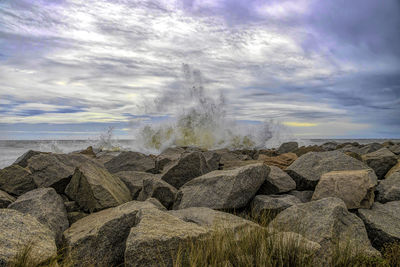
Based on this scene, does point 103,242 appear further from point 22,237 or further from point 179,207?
point 179,207

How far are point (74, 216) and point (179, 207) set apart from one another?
1.50m

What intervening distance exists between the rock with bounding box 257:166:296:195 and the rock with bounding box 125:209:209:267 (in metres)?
2.37

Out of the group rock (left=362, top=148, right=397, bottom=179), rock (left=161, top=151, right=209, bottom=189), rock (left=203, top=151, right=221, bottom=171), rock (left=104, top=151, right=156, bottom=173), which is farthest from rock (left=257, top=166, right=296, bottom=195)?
rock (left=104, top=151, right=156, bottom=173)

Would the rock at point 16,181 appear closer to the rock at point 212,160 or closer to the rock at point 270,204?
the rock at point 212,160

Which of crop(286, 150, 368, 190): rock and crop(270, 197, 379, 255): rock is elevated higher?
crop(286, 150, 368, 190): rock

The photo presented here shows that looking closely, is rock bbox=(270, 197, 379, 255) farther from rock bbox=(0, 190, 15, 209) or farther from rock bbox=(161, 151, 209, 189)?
rock bbox=(0, 190, 15, 209)

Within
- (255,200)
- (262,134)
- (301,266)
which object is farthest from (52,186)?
(262,134)

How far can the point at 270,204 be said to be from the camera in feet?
15.7

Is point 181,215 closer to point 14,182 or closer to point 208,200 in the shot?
point 208,200

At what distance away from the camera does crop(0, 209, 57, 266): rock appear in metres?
3.01

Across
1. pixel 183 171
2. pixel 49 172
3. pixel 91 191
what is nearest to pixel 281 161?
pixel 183 171

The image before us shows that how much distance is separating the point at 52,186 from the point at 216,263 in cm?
377

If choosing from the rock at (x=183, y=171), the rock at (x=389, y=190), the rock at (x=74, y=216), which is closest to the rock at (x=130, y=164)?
the rock at (x=183, y=171)

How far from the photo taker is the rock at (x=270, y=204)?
187 inches
